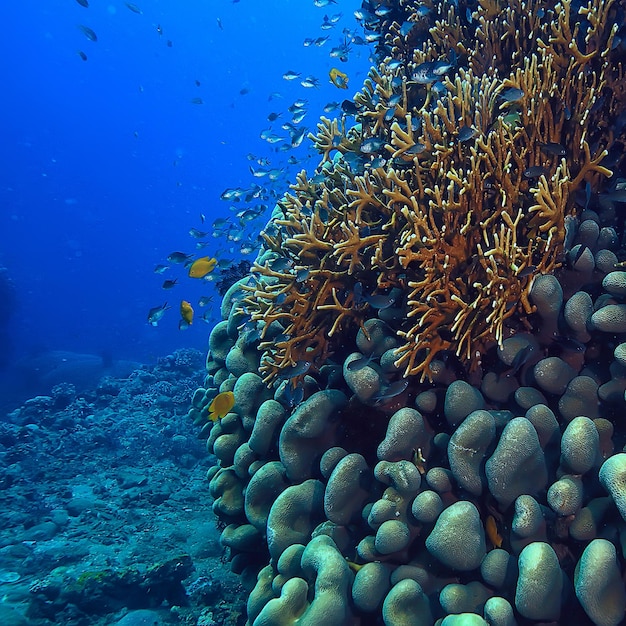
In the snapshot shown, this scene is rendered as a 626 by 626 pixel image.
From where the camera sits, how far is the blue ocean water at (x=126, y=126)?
11606 cm

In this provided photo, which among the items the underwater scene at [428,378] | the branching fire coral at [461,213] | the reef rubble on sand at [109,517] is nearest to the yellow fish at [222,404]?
the underwater scene at [428,378]

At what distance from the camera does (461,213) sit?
129 inches

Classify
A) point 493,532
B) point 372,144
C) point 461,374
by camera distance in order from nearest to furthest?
1. point 493,532
2. point 461,374
3. point 372,144

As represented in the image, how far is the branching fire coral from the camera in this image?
3.12 m

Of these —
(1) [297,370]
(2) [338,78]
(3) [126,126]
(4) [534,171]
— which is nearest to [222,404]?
(1) [297,370]

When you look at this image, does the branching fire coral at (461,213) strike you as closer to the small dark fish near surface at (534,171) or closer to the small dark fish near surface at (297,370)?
the small dark fish near surface at (534,171)

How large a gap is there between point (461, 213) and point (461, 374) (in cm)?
120

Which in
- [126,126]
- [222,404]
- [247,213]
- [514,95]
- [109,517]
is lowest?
[222,404]

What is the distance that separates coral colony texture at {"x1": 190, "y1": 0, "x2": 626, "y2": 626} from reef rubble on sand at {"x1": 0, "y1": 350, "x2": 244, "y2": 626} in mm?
2075

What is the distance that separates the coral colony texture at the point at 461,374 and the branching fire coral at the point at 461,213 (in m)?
0.02

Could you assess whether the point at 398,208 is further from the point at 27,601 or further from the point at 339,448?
the point at 27,601

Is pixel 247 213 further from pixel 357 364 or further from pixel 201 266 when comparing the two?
pixel 357 364

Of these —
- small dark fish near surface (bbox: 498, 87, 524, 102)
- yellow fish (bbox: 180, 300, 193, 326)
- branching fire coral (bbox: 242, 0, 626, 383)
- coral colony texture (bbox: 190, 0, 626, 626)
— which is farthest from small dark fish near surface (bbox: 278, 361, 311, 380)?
yellow fish (bbox: 180, 300, 193, 326)

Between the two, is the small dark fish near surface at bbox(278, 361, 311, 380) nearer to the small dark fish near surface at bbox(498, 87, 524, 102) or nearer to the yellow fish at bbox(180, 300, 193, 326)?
the small dark fish near surface at bbox(498, 87, 524, 102)
